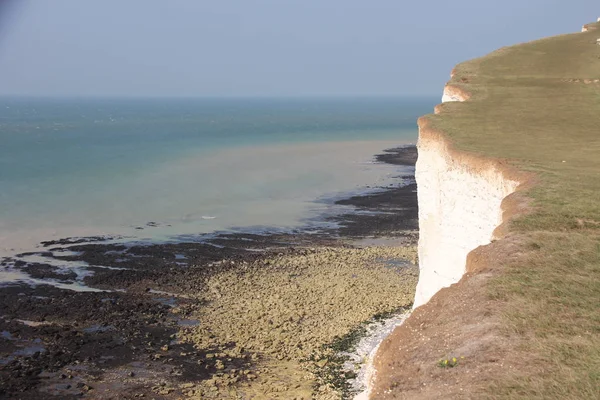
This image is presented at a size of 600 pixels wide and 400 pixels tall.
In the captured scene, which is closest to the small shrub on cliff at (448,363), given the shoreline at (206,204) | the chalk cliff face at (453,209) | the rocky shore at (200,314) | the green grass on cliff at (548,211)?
the green grass on cliff at (548,211)

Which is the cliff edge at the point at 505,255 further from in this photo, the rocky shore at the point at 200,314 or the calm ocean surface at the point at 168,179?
the calm ocean surface at the point at 168,179

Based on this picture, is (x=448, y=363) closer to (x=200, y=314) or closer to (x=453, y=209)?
(x=453, y=209)

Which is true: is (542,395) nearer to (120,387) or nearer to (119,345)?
(120,387)

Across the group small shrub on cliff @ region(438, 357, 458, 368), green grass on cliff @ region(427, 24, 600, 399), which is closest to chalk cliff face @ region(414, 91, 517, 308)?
green grass on cliff @ region(427, 24, 600, 399)

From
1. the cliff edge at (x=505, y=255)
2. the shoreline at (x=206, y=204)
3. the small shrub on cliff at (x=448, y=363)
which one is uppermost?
the cliff edge at (x=505, y=255)

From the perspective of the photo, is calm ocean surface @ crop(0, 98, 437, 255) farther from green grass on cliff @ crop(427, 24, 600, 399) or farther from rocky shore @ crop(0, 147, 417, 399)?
green grass on cliff @ crop(427, 24, 600, 399)

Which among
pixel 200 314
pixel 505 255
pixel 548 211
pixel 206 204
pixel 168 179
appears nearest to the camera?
pixel 505 255

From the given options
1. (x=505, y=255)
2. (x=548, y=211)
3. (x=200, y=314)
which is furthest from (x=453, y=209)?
(x=200, y=314)
